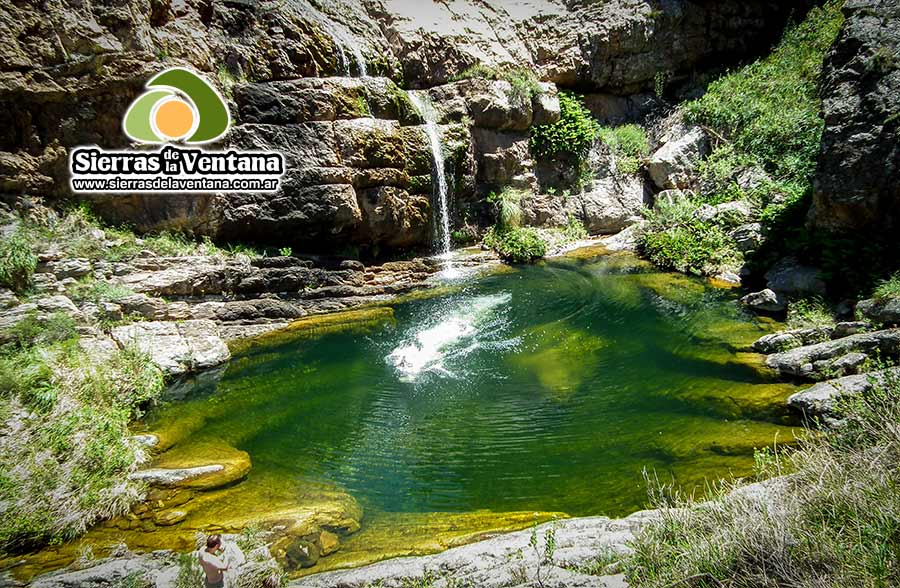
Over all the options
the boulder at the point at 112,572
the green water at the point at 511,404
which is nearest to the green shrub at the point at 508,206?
the green water at the point at 511,404

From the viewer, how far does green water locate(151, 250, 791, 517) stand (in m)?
5.32

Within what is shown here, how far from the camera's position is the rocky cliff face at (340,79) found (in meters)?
10.2

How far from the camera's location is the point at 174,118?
11.7 metres

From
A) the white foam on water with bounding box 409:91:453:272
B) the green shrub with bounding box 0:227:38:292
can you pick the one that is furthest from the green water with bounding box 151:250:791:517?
the white foam on water with bounding box 409:91:453:272

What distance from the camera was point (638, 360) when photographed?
27.0 feet

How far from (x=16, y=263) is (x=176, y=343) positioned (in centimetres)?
309

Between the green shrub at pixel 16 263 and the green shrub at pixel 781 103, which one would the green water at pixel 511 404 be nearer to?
the green shrub at pixel 16 263

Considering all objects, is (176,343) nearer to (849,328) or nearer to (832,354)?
(832,354)

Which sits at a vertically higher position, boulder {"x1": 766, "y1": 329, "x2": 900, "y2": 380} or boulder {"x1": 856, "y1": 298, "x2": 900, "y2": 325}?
boulder {"x1": 856, "y1": 298, "x2": 900, "y2": 325}

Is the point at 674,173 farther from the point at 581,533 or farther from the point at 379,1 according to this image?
the point at 581,533

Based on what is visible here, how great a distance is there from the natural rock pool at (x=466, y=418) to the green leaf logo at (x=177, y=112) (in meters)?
6.08

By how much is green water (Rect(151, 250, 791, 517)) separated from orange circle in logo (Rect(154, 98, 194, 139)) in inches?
255

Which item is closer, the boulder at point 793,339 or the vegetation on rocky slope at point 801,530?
the vegetation on rocky slope at point 801,530

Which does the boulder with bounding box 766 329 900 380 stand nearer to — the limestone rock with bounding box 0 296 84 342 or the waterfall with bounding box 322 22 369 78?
the limestone rock with bounding box 0 296 84 342
